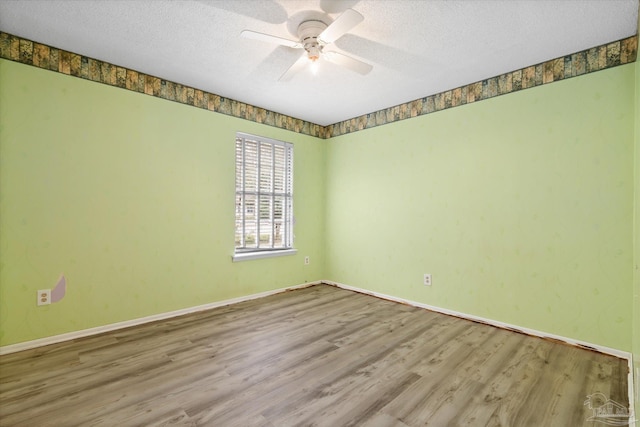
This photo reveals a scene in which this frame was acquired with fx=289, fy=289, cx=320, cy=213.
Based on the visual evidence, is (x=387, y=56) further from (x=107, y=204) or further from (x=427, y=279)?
(x=107, y=204)

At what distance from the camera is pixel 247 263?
379 centimetres

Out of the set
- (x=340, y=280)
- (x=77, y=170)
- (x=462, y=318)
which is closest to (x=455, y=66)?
(x=462, y=318)

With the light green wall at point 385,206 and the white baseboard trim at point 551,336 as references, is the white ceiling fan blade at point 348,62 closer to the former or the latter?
the light green wall at point 385,206

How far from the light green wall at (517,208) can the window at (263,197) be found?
119cm

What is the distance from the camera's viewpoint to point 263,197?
4.00 meters

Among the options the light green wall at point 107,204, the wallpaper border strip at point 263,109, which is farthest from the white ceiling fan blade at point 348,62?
the light green wall at point 107,204

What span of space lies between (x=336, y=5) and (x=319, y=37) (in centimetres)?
22

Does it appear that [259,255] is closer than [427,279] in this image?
No

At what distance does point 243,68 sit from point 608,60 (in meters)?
3.17

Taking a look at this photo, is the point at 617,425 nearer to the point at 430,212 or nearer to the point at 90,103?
the point at 430,212

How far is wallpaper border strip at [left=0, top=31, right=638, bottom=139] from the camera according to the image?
2.37 metres

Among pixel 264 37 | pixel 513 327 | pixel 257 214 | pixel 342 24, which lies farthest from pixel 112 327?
pixel 513 327

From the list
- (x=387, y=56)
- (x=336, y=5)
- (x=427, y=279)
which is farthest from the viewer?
(x=427, y=279)

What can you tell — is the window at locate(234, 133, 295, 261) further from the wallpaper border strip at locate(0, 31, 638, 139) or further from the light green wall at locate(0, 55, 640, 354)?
the wallpaper border strip at locate(0, 31, 638, 139)
